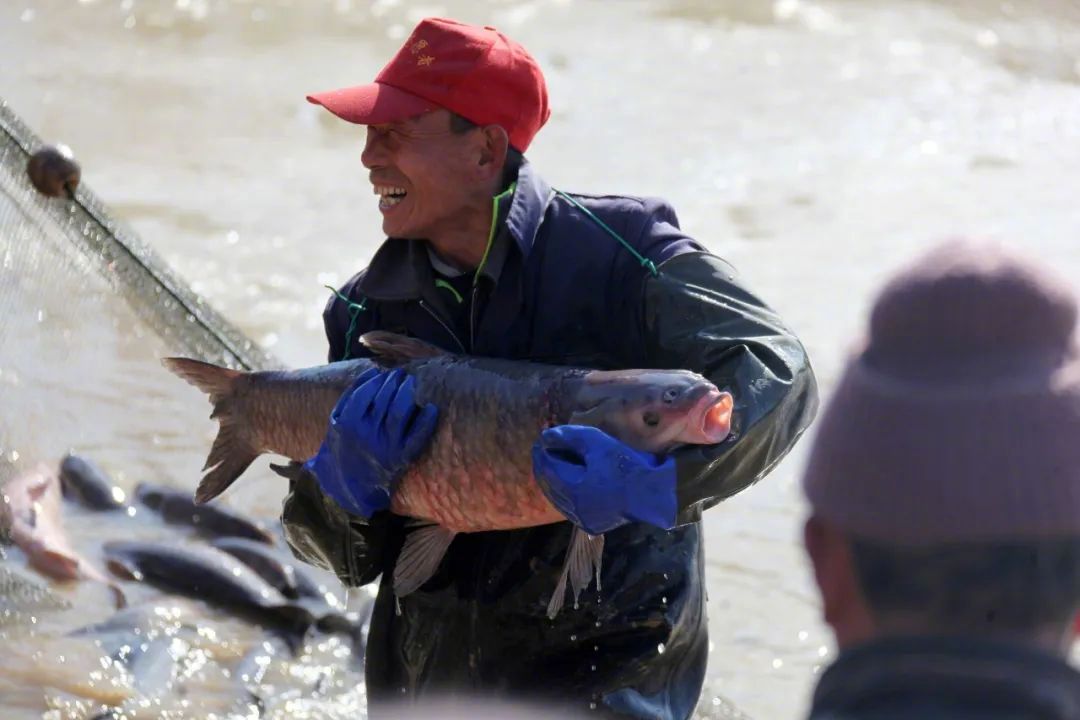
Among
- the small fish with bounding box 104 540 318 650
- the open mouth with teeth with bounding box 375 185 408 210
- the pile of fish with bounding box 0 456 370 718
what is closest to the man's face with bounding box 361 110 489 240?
the open mouth with teeth with bounding box 375 185 408 210

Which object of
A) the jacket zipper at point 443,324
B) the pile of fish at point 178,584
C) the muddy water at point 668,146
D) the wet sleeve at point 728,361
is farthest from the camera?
the muddy water at point 668,146

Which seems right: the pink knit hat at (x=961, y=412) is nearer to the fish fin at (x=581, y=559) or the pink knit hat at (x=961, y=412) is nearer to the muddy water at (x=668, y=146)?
the fish fin at (x=581, y=559)

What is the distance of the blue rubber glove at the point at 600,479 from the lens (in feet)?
9.16

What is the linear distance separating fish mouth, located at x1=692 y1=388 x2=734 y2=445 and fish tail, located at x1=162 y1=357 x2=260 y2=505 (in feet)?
3.83

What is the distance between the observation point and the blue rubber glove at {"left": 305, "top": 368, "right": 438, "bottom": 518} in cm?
313

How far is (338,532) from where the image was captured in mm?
3451

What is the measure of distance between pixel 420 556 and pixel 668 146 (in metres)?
10.7

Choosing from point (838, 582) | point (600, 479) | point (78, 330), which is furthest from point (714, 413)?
point (78, 330)

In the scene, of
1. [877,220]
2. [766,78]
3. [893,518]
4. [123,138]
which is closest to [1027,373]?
[893,518]

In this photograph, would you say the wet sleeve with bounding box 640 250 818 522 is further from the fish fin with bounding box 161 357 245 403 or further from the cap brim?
the fish fin with bounding box 161 357 245 403

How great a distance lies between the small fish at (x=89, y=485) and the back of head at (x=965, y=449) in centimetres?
528

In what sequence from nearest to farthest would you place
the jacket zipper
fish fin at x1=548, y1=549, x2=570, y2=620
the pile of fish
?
fish fin at x1=548, y1=549, x2=570, y2=620, the jacket zipper, the pile of fish

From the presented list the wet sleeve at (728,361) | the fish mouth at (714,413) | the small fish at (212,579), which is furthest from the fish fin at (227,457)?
the small fish at (212,579)

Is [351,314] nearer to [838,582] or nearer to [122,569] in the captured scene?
[838,582]
